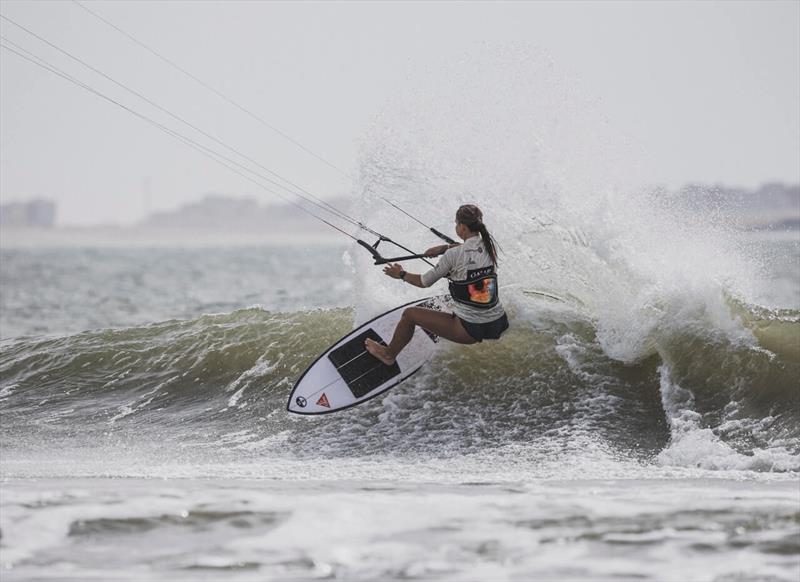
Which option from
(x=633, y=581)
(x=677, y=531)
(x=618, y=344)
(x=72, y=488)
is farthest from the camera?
(x=618, y=344)

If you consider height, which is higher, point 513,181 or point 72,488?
point 513,181

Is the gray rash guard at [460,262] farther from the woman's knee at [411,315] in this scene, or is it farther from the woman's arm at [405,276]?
the woman's knee at [411,315]

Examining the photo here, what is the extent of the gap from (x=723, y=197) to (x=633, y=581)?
6.82m

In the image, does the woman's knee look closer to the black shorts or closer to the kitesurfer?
the kitesurfer

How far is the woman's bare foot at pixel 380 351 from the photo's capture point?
791 cm

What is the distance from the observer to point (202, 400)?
8.74 metres

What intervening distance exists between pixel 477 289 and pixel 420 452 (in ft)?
4.14

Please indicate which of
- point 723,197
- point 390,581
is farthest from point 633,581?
point 723,197

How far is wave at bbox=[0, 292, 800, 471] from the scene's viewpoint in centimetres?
709

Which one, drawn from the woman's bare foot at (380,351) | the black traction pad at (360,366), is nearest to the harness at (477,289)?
the woman's bare foot at (380,351)

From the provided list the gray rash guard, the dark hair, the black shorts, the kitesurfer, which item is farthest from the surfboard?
the dark hair

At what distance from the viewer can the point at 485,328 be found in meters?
7.36

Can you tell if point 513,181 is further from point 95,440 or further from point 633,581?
point 633,581

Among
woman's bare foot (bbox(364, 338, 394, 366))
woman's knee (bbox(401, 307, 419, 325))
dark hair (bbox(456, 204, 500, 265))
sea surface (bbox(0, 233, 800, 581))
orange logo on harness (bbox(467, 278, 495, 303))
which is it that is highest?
dark hair (bbox(456, 204, 500, 265))
